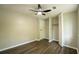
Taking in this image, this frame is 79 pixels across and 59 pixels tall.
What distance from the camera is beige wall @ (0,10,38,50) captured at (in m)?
3.07

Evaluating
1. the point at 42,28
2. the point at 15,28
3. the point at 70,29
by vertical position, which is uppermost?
the point at 15,28

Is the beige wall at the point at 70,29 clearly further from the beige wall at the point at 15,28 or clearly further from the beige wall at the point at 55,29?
the beige wall at the point at 15,28

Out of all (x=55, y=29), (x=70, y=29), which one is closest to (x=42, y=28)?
(x=55, y=29)

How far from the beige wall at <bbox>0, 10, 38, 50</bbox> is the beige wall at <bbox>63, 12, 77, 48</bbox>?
2002mm

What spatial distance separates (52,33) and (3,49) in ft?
10.1

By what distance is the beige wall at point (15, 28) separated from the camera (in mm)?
3071

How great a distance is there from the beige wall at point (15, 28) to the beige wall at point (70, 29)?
2.00 meters

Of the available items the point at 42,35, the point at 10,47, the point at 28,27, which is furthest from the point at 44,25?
the point at 10,47

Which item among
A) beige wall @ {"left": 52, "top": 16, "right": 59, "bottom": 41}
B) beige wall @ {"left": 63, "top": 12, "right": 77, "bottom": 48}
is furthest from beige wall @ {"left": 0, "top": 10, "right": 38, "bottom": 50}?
beige wall @ {"left": 63, "top": 12, "right": 77, "bottom": 48}

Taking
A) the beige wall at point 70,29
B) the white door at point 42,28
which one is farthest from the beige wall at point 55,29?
the beige wall at point 70,29

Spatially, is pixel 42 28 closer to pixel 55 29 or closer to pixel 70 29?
pixel 55 29

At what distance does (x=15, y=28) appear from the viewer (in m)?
3.59

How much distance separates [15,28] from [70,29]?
2521 mm

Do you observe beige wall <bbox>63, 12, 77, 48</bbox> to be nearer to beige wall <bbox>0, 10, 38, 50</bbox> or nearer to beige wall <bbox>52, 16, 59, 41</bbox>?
beige wall <bbox>52, 16, 59, 41</bbox>
